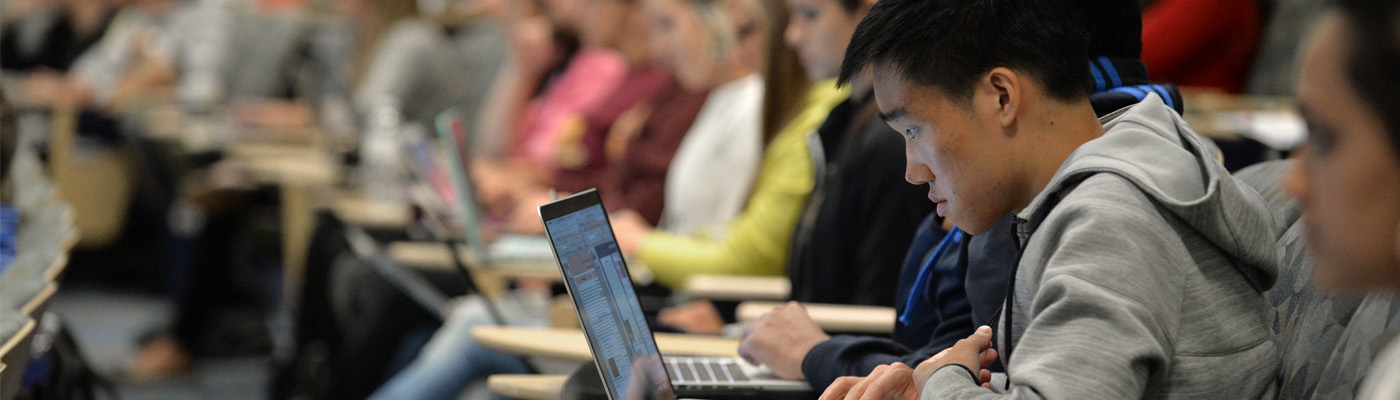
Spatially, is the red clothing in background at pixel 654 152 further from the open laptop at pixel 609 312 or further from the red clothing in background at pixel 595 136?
the open laptop at pixel 609 312

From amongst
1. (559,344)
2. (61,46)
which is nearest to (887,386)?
(559,344)

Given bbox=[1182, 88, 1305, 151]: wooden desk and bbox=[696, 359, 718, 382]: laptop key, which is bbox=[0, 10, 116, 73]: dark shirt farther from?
bbox=[696, 359, 718, 382]: laptop key

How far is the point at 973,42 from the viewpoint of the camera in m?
1.06

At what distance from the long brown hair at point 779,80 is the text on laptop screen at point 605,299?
1125 millimetres

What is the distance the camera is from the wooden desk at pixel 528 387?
1.43 metres

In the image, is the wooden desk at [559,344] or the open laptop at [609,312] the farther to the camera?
the wooden desk at [559,344]

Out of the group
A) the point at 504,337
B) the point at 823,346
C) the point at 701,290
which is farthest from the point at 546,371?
the point at 823,346

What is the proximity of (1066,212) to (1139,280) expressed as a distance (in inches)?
3.0

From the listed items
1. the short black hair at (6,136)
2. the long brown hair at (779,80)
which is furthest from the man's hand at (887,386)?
the short black hair at (6,136)

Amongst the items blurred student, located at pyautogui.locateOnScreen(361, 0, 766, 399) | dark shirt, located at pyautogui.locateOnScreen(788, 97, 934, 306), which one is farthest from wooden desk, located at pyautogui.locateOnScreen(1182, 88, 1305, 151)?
blurred student, located at pyautogui.locateOnScreen(361, 0, 766, 399)

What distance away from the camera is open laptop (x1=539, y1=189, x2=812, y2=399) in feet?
3.91

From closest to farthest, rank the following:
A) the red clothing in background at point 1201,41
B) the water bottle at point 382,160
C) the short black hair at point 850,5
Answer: the short black hair at point 850,5 → the red clothing in background at point 1201,41 → the water bottle at point 382,160

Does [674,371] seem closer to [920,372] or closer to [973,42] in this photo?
[920,372]

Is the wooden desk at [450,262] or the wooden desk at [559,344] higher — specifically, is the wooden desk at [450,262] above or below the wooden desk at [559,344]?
below
